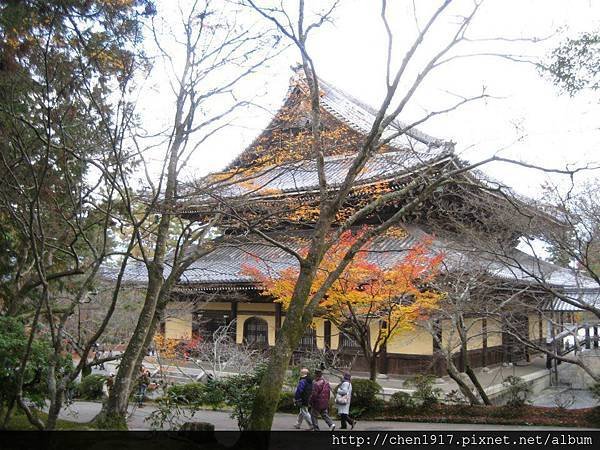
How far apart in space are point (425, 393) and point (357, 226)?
6.32 meters

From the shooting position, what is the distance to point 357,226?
1706 cm

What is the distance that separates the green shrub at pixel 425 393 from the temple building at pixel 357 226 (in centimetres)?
107

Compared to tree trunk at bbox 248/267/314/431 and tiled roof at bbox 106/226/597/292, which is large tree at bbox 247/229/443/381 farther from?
tree trunk at bbox 248/267/314/431

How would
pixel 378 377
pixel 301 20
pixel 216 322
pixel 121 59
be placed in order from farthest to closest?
1. pixel 216 322
2. pixel 378 377
3. pixel 121 59
4. pixel 301 20

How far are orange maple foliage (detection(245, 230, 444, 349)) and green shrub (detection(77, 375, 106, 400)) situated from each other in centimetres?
636

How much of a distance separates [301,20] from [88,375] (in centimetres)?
1323

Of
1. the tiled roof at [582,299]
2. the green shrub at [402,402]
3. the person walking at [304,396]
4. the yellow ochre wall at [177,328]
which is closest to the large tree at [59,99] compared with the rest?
the person walking at [304,396]

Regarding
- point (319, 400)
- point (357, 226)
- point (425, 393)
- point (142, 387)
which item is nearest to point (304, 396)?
point (319, 400)

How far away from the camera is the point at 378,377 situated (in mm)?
15344

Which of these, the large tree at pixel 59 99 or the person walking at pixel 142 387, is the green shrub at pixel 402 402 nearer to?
the person walking at pixel 142 387

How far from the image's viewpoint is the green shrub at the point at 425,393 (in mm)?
12148

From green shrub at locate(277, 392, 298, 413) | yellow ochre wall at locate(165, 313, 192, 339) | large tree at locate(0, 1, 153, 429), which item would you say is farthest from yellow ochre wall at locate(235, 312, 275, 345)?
large tree at locate(0, 1, 153, 429)

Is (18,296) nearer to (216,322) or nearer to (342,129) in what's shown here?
(342,129)

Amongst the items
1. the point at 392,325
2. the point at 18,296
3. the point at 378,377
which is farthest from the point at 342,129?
the point at 18,296
